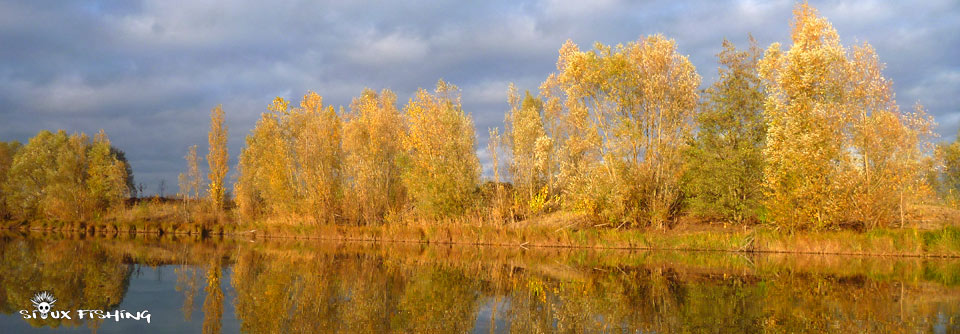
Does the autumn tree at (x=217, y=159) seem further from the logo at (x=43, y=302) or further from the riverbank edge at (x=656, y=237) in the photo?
the logo at (x=43, y=302)

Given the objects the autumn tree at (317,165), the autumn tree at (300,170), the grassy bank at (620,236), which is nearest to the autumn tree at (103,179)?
the grassy bank at (620,236)

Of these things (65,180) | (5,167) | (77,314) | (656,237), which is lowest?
(77,314)

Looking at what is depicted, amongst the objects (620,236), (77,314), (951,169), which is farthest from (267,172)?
(951,169)

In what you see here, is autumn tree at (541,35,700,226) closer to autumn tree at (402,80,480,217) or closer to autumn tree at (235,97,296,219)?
autumn tree at (402,80,480,217)

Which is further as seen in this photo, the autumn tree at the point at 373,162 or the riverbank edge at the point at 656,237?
the autumn tree at the point at 373,162

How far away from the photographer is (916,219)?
87.4 ft

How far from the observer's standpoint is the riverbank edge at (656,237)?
2430 centimetres

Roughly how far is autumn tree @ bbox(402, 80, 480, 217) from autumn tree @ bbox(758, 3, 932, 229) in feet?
53.7

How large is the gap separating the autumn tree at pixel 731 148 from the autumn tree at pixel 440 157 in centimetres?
1268

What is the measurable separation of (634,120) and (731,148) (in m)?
4.82

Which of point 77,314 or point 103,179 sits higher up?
point 103,179

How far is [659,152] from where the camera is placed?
2980cm

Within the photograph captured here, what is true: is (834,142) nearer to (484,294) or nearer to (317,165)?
(484,294)

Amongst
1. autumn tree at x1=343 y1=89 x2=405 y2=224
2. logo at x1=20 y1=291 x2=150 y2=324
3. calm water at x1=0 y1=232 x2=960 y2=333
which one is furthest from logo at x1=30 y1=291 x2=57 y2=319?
autumn tree at x1=343 y1=89 x2=405 y2=224
